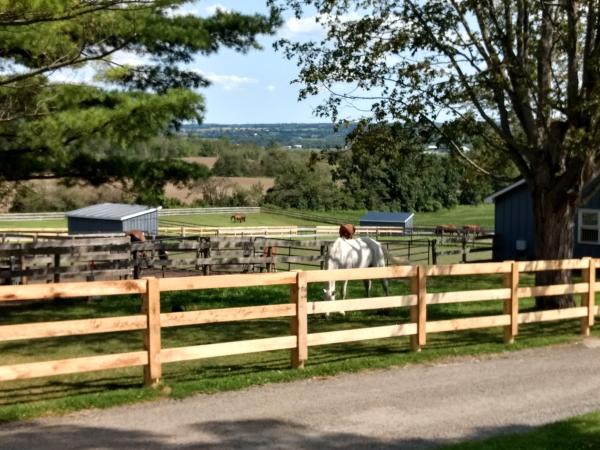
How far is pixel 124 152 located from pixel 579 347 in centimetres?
828

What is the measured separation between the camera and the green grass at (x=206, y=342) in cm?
812

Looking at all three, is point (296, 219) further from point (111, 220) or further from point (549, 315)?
point (549, 315)

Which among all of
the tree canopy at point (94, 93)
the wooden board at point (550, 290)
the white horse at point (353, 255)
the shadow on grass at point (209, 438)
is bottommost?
the shadow on grass at point (209, 438)

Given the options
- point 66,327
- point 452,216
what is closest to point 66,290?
point 66,327

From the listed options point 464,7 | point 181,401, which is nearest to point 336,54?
point 464,7

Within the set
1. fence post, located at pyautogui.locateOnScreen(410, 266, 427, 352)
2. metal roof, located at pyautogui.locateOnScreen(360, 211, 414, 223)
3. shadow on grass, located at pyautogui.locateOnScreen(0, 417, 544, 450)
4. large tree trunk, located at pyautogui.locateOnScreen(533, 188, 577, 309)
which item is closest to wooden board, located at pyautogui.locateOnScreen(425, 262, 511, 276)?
fence post, located at pyautogui.locateOnScreen(410, 266, 427, 352)

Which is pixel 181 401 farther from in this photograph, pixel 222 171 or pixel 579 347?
pixel 222 171

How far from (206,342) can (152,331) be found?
3.28 m

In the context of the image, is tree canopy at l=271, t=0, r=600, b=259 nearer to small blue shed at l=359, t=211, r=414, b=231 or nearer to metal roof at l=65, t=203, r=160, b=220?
metal roof at l=65, t=203, r=160, b=220

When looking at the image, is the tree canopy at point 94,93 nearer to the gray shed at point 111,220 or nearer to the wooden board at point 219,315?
the wooden board at point 219,315

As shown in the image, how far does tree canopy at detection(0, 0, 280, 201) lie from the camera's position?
12125 millimetres

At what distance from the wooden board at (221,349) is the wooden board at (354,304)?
478 mm

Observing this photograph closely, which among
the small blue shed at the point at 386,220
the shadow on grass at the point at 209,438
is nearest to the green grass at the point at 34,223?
the small blue shed at the point at 386,220

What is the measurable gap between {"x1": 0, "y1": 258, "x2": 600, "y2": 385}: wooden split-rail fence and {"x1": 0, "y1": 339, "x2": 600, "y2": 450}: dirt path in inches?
21.3
